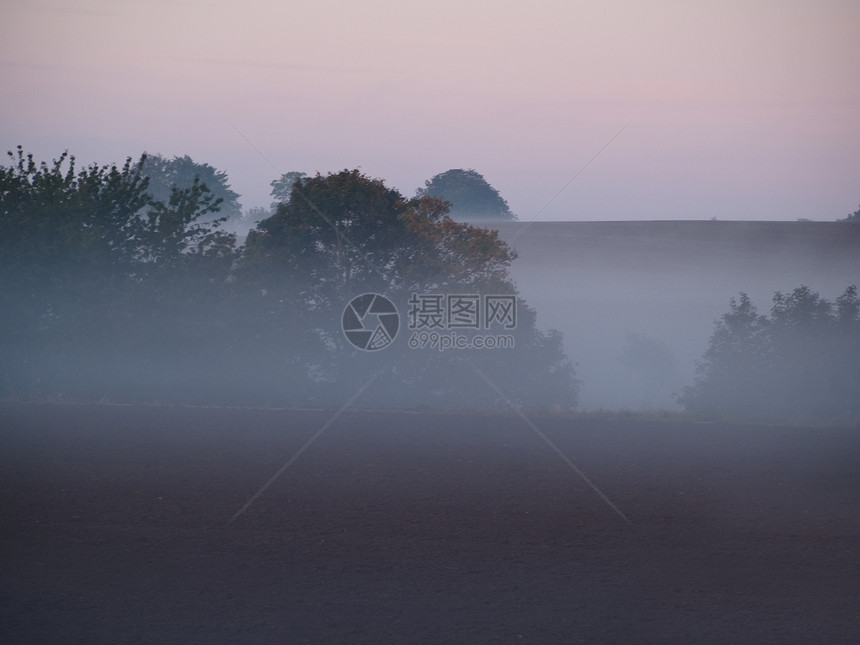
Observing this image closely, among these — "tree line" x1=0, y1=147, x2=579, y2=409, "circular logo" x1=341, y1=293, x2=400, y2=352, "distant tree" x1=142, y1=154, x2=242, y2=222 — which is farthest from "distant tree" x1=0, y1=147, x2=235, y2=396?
"distant tree" x1=142, y1=154, x2=242, y2=222

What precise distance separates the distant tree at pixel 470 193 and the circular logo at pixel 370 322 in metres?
54.8

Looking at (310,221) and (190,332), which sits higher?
(310,221)

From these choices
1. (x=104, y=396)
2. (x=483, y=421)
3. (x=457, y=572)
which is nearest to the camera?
(x=457, y=572)

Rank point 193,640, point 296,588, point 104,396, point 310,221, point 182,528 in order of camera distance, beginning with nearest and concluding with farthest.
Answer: point 193,640, point 296,588, point 182,528, point 104,396, point 310,221

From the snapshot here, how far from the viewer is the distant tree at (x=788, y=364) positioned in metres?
26.8

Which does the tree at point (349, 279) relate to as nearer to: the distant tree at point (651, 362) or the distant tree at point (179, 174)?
the distant tree at point (651, 362)

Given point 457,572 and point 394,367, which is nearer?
point 457,572

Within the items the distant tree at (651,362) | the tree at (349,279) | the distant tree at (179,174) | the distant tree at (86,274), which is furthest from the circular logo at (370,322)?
the distant tree at (179,174)

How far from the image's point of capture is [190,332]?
24453mm

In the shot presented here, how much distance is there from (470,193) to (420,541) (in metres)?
76.4

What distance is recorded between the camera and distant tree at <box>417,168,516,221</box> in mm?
82500

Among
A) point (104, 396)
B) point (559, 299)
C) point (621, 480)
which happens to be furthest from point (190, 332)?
point (559, 299)

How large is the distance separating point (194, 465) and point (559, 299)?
38855 mm

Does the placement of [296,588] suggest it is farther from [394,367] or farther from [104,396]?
[394,367]
